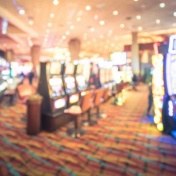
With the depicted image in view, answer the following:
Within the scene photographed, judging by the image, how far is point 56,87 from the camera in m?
4.54

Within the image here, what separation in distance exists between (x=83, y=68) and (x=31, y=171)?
422 cm

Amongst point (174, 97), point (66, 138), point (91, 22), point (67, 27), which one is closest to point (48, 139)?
point (66, 138)

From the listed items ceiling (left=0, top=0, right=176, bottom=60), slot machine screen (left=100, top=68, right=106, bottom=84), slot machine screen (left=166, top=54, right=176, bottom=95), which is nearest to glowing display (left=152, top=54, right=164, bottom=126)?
slot machine screen (left=166, top=54, right=176, bottom=95)

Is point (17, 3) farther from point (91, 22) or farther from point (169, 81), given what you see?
point (169, 81)

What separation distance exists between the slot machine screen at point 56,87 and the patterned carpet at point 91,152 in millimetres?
769

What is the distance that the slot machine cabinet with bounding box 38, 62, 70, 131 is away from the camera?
14.0 feet

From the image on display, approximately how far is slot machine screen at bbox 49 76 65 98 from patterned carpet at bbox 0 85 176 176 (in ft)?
2.52

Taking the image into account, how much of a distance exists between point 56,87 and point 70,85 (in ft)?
2.48

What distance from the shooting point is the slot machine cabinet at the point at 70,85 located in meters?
5.02

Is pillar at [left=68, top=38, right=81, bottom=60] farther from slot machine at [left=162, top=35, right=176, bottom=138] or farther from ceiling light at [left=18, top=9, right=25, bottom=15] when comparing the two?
slot machine at [left=162, top=35, right=176, bottom=138]

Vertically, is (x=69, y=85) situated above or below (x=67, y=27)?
below

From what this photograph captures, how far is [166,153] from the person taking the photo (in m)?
3.26

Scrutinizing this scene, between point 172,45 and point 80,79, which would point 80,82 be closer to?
point 80,79

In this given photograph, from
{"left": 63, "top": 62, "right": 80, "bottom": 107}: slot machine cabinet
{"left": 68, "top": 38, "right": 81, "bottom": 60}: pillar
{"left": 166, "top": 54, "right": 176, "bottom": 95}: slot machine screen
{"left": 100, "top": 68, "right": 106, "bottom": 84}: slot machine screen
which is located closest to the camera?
{"left": 166, "top": 54, "right": 176, "bottom": 95}: slot machine screen
